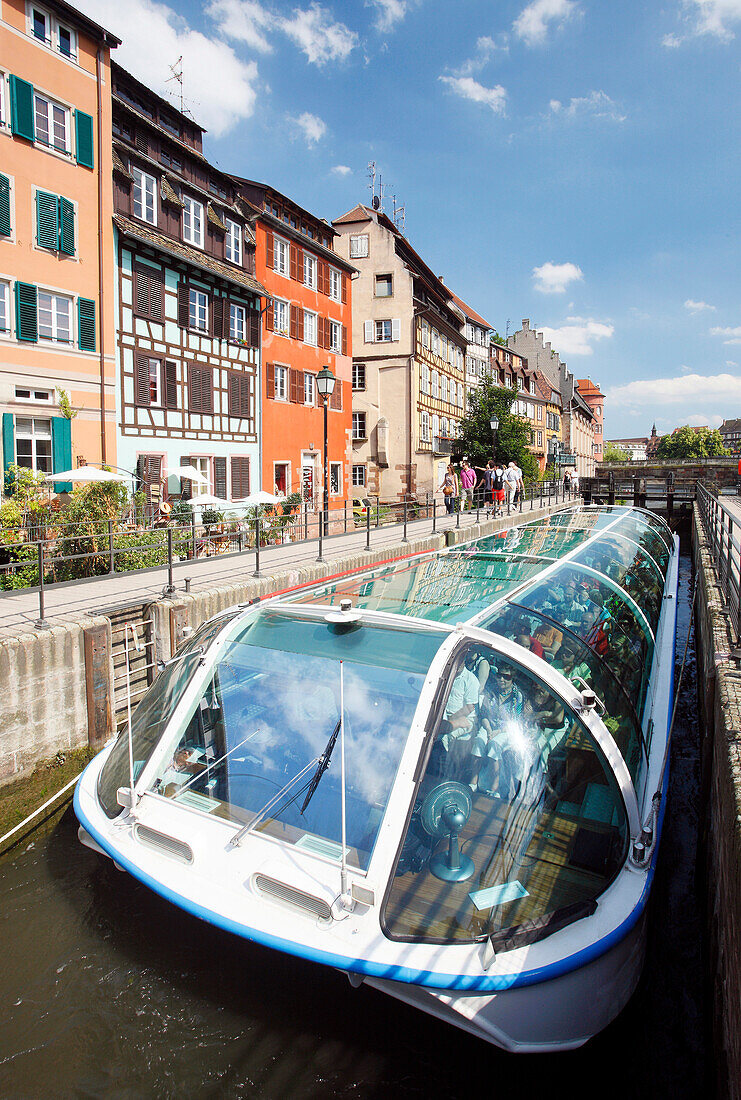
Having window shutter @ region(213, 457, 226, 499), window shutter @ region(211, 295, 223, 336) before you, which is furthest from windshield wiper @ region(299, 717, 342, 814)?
window shutter @ region(211, 295, 223, 336)

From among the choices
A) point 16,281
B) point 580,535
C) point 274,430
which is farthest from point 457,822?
point 274,430

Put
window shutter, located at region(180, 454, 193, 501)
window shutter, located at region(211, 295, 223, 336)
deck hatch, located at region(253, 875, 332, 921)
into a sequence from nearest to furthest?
1. deck hatch, located at region(253, 875, 332, 921)
2. window shutter, located at region(180, 454, 193, 501)
3. window shutter, located at region(211, 295, 223, 336)

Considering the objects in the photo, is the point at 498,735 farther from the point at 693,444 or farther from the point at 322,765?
the point at 693,444

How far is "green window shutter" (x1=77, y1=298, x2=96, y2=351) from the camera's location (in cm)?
1616

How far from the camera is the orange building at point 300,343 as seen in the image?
23.3 m

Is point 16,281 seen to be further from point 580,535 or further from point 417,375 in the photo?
point 417,375

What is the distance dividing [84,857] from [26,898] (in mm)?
548

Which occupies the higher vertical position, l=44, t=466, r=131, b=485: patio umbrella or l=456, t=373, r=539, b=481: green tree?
l=456, t=373, r=539, b=481: green tree

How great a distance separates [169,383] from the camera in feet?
62.1

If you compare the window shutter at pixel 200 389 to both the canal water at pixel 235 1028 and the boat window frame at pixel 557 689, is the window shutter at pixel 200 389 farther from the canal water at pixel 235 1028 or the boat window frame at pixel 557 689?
the boat window frame at pixel 557 689

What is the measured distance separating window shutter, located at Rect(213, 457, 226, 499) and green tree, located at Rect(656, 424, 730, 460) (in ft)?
357

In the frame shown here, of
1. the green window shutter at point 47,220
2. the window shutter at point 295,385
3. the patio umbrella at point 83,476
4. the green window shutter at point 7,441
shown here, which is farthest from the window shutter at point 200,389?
the patio umbrella at point 83,476

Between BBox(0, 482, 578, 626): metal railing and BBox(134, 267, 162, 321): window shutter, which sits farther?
BBox(134, 267, 162, 321): window shutter

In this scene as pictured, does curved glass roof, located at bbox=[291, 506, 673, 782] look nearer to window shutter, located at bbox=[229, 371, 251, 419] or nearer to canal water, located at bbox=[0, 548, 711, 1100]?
canal water, located at bbox=[0, 548, 711, 1100]
